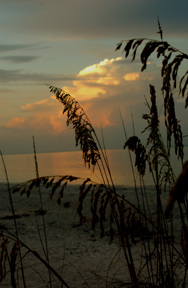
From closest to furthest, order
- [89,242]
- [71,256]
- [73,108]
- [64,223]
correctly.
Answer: [73,108] → [71,256] → [89,242] → [64,223]

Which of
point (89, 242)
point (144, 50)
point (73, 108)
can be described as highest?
point (144, 50)

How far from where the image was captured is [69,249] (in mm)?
5840

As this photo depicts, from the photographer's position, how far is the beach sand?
4.34 m

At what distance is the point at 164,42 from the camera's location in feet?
7.57

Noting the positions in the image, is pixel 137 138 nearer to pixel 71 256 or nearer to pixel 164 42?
pixel 164 42

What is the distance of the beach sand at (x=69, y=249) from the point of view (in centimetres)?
434

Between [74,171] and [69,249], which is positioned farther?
[74,171]

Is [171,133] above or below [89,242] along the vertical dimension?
above

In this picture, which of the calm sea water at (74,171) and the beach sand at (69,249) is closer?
the beach sand at (69,249)

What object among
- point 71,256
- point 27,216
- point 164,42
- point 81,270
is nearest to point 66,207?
point 27,216

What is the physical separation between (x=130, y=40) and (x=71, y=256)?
13.5ft

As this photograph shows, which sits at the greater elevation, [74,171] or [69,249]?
[69,249]

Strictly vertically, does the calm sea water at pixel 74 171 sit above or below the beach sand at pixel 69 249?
below

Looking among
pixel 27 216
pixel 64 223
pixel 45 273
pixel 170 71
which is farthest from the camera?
pixel 27 216
